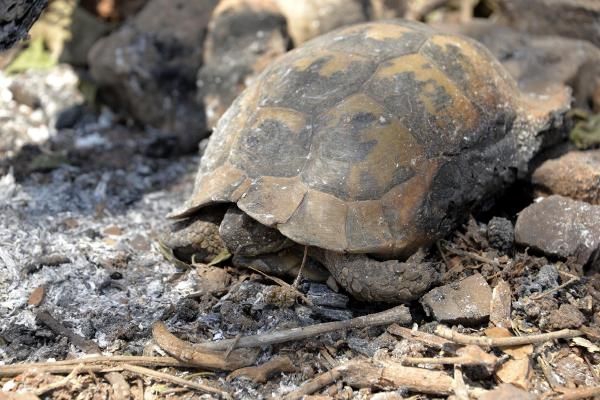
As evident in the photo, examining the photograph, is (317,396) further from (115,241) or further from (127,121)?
(127,121)

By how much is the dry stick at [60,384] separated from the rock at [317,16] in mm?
3789

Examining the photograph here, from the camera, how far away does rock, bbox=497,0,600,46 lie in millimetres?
5473

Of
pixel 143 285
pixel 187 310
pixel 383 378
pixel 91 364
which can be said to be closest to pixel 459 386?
pixel 383 378

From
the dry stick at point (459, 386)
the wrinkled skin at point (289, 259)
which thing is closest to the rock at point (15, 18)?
the wrinkled skin at point (289, 259)

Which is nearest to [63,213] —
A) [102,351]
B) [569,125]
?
[102,351]

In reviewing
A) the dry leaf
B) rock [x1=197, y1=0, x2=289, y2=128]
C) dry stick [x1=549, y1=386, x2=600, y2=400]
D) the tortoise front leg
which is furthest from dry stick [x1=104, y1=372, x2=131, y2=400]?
rock [x1=197, y1=0, x2=289, y2=128]

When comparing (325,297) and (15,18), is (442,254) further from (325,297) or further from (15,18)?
(15,18)

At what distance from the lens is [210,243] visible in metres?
3.55

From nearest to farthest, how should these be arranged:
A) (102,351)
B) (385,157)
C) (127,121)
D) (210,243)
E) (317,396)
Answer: (317,396) → (102,351) → (385,157) → (210,243) → (127,121)

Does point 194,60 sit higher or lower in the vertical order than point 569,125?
higher

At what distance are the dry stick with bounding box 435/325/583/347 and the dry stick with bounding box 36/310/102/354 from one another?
1.60 meters

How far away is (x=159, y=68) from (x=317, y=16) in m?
1.50

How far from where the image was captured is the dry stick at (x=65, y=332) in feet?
9.75

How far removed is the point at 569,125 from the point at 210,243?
8.44ft
